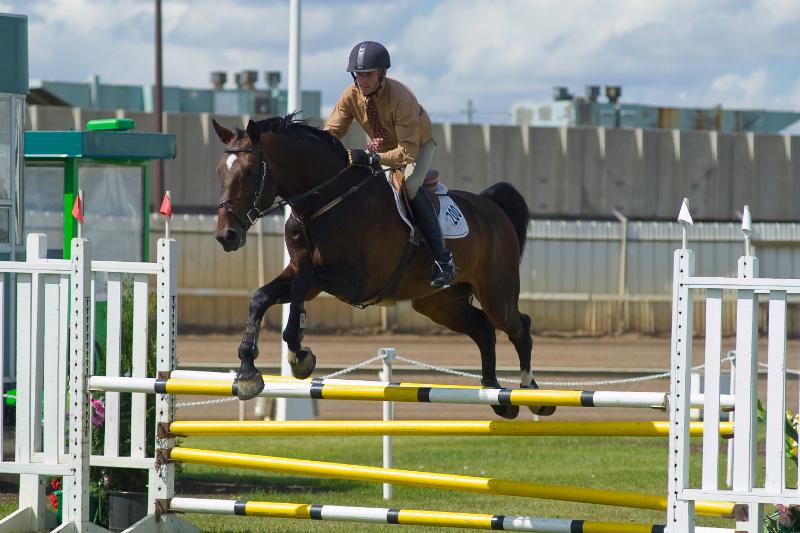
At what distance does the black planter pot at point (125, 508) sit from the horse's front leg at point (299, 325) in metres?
1.73

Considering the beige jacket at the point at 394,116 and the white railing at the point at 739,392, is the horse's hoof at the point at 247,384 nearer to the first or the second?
the beige jacket at the point at 394,116

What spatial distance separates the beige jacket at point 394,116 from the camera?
244 inches

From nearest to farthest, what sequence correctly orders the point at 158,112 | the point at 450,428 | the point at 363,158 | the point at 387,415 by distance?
the point at 450,428 < the point at 363,158 < the point at 387,415 < the point at 158,112

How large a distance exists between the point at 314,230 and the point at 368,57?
2.96 ft

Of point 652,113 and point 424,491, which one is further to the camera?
point 652,113

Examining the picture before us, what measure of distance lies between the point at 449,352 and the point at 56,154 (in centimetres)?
1278

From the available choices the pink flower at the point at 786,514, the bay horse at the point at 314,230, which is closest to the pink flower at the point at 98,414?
the bay horse at the point at 314,230

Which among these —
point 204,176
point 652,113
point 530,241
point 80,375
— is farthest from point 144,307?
point 652,113

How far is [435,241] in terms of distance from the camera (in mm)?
6336

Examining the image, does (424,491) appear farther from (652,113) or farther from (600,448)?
(652,113)

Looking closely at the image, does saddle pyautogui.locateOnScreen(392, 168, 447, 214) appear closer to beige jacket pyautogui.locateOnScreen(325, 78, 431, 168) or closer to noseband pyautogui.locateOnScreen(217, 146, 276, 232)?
beige jacket pyautogui.locateOnScreen(325, 78, 431, 168)

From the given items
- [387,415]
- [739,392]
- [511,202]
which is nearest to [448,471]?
[387,415]

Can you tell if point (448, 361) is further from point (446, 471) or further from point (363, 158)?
point (363, 158)

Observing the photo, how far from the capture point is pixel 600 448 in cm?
1320
